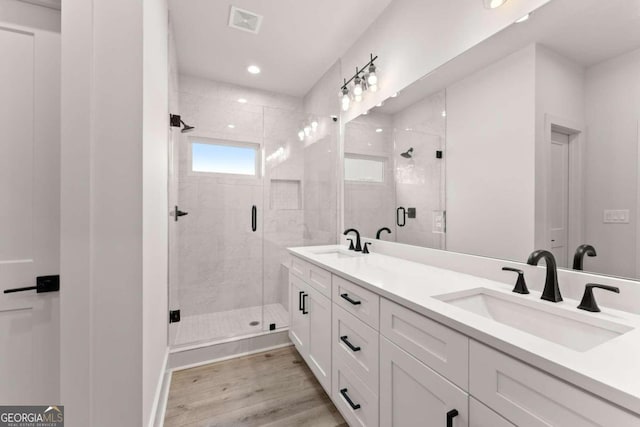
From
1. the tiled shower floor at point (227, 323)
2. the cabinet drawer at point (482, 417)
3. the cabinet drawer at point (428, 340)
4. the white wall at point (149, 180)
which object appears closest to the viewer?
the cabinet drawer at point (482, 417)

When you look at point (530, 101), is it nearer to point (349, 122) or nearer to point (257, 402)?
point (349, 122)

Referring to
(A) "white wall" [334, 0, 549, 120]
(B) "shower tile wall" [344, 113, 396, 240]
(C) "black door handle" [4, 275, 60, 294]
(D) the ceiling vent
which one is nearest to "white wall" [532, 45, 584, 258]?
(A) "white wall" [334, 0, 549, 120]

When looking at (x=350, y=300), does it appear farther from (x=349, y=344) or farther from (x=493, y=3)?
(x=493, y=3)

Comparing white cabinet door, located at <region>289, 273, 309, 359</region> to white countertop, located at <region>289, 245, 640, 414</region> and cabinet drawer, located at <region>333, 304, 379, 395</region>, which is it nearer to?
cabinet drawer, located at <region>333, 304, 379, 395</region>

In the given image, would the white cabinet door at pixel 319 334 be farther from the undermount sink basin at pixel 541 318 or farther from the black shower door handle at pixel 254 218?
the black shower door handle at pixel 254 218

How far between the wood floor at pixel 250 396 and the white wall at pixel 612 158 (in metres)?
1.53

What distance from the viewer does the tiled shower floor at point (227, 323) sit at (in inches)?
90.7

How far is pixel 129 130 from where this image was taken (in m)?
1.02

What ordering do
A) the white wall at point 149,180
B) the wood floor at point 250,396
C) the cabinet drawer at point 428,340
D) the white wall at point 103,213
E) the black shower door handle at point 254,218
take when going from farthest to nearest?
the black shower door handle at point 254,218, the wood floor at point 250,396, the white wall at point 149,180, the white wall at point 103,213, the cabinet drawer at point 428,340

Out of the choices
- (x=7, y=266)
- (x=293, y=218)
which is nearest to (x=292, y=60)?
(x=293, y=218)

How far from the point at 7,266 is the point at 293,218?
222 cm

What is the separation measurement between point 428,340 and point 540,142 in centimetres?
94

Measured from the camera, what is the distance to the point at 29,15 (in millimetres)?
1077

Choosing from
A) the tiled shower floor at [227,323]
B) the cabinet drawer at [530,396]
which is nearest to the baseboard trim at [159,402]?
the tiled shower floor at [227,323]
